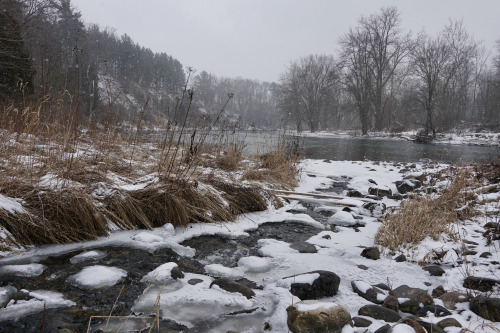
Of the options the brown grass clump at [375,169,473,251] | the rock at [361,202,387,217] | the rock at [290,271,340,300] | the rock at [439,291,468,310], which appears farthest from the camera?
the rock at [361,202,387,217]

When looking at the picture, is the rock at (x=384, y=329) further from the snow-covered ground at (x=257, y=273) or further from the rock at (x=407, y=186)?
the rock at (x=407, y=186)

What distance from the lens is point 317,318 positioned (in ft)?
5.21

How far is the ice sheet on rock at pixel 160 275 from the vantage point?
2127 mm

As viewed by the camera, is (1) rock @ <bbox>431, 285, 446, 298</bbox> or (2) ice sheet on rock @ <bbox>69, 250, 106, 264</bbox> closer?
(1) rock @ <bbox>431, 285, 446, 298</bbox>

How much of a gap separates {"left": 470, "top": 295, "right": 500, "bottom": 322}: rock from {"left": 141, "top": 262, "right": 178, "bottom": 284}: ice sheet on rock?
80.0 inches

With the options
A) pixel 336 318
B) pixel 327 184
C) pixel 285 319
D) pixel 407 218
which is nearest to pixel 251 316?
pixel 285 319

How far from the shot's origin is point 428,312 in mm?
1824

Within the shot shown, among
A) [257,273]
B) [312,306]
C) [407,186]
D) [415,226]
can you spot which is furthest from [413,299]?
[407,186]

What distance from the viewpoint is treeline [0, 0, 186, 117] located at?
3.29 metres

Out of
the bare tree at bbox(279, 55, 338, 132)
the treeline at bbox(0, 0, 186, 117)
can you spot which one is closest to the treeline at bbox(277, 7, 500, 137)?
the bare tree at bbox(279, 55, 338, 132)

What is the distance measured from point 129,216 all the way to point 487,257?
3.40 meters

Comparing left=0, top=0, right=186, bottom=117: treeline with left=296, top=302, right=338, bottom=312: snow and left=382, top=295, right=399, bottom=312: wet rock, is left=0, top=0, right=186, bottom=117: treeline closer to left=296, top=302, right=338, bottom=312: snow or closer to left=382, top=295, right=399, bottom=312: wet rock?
left=296, top=302, right=338, bottom=312: snow

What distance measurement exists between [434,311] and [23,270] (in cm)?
279

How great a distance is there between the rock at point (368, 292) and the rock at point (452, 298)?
38 centimetres
